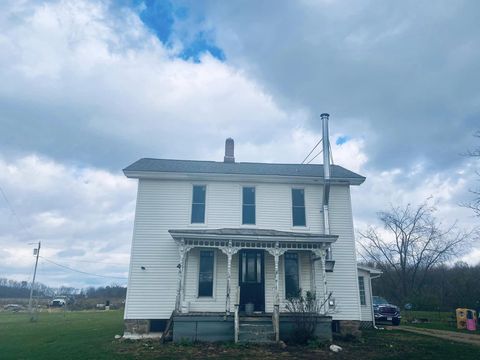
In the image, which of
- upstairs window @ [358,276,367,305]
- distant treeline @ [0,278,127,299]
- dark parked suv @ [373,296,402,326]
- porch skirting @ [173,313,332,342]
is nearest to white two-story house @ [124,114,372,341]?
porch skirting @ [173,313,332,342]

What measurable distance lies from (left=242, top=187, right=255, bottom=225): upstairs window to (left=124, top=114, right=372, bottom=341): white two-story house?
0.15 feet

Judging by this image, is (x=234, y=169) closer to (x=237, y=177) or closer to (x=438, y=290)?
(x=237, y=177)

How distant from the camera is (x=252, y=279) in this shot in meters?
14.5

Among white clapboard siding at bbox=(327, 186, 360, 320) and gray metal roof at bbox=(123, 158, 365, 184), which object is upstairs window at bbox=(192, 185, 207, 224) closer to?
gray metal roof at bbox=(123, 158, 365, 184)

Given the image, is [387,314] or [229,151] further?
[387,314]

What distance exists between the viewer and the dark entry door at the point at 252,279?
14266 millimetres

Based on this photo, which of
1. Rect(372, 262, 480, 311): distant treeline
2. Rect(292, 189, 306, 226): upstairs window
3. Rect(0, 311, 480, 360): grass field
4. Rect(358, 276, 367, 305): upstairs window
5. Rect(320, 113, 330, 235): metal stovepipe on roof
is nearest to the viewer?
Rect(0, 311, 480, 360): grass field

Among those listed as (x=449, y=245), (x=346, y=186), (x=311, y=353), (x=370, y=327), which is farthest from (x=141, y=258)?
(x=449, y=245)

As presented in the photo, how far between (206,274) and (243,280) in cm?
155

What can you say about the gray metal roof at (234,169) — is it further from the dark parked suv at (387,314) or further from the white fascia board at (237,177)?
the dark parked suv at (387,314)

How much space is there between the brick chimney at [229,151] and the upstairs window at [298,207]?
4301 millimetres

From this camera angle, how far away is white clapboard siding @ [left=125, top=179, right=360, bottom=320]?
14.0 meters

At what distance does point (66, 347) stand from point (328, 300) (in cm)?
961

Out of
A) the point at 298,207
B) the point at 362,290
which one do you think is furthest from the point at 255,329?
the point at 362,290
